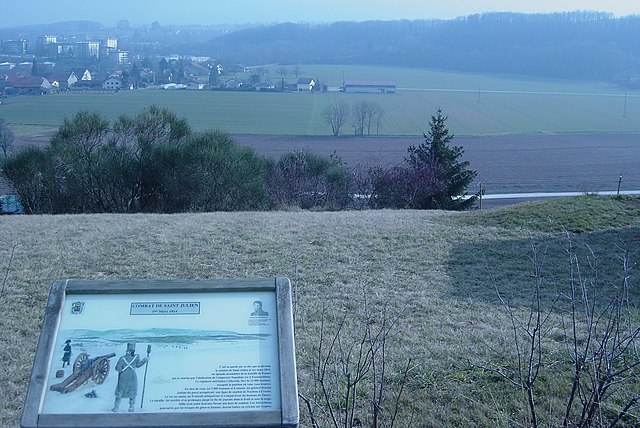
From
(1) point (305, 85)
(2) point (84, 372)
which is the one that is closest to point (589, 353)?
(2) point (84, 372)

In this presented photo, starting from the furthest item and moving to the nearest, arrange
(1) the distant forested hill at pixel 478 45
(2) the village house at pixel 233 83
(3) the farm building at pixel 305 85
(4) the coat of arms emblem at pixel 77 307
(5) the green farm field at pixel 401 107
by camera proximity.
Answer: (1) the distant forested hill at pixel 478 45 < (3) the farm building at pixel 305 85 < (2) the village house at pixel 233 83 < (5) the green farm field at pixel 401 107 < (4) the coat of arms emblem at pixel 77 307

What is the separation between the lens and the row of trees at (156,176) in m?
18.2

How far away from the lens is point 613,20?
7569 centimetres

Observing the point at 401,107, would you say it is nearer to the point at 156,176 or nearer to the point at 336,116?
the point at 336,116

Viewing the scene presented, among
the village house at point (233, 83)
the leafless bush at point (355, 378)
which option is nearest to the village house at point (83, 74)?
the village house at point (233, 83)

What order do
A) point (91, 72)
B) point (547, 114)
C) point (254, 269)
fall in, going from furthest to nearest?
point (91, 72) → point (547, 114) → point (254, 269)

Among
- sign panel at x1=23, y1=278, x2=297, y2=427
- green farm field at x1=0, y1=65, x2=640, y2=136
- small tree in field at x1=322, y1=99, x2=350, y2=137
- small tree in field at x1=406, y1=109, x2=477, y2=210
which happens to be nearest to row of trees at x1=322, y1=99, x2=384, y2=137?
small tree in field at x1=322, y1=99, x2=350, y2=137

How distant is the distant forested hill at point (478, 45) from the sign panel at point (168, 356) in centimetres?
6391

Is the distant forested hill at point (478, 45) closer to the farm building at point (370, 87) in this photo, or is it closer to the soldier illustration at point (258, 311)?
the farm building at point (370, 87)

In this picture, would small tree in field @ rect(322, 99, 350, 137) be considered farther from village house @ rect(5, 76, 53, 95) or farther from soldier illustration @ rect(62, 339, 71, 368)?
soldier illustration @ rect(62, 339, 71, 368)

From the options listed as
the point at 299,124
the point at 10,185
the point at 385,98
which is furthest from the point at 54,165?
the point at 385,98

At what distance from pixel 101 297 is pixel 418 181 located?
61.9 feet

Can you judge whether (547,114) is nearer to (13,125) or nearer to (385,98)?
(385,98)

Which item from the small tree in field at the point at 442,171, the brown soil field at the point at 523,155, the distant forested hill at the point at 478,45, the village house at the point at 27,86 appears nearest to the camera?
the small tree in field at the point at 442,171
